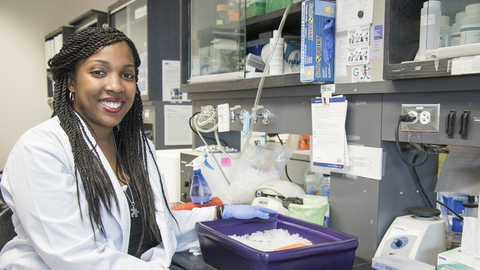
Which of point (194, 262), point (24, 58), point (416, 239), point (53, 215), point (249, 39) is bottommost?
point (194, 262)

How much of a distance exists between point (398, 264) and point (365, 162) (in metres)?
0.35

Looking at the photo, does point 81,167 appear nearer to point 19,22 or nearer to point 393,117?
point 393,117

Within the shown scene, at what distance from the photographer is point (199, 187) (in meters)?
1.64

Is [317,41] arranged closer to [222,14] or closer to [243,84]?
[243,84]

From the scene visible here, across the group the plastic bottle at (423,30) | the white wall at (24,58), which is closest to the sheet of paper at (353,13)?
the plastic bottle at (423,30)

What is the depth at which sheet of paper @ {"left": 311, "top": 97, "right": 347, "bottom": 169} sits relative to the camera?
3.94ft

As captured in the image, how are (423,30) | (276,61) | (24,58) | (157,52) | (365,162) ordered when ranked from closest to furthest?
1. (423,30)
2. (365,162)
3. (276,61)
4. (157,52)
5. (24,58)

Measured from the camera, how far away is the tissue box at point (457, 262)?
0.81m

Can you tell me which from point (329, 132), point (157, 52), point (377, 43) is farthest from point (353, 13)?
point (157, 52)

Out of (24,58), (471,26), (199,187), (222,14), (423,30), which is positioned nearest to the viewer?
(471,26)

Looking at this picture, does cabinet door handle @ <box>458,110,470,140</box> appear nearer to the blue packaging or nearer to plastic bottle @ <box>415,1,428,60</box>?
plastic bottle @ <box>415,1,428,60</box>

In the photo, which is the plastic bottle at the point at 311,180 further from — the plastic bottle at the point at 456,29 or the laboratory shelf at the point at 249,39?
the plastic bottle at the point at 456,29

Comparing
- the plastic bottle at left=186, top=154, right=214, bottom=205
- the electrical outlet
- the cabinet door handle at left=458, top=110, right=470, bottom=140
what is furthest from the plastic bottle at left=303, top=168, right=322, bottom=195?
the cabinet door handle at left=458, top=110, right=470, bottom=140

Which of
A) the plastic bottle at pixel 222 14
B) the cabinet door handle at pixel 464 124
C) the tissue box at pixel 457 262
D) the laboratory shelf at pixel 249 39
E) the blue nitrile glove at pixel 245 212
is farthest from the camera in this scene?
the plastic bottle at pixel 222 14
